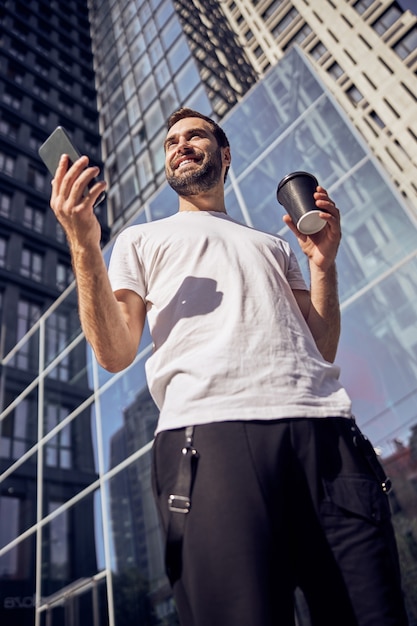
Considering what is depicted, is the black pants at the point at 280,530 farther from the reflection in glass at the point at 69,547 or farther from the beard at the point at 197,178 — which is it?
the reflection in glass at the point at 69,547

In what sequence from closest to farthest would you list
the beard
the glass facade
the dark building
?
the beard
the glass facade
the dark building

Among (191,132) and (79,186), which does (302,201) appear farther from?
(79,186)

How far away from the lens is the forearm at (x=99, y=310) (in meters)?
1.27

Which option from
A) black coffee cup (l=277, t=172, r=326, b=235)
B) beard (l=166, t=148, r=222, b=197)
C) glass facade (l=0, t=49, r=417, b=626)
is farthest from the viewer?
glass facade (l=0, t=49, r=417, b=626)

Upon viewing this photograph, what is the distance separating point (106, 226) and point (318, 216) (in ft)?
85.6

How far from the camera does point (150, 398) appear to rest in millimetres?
8625

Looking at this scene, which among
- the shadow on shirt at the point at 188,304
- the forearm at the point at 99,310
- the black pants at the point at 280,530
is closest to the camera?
the black pants at the point at 280,530

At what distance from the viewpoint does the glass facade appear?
5.77 m

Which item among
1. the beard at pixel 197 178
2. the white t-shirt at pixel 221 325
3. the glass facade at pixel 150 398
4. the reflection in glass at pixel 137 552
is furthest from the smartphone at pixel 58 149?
the reflection in glass at pixel 137 552

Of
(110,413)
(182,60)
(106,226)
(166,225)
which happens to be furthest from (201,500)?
(106,226)

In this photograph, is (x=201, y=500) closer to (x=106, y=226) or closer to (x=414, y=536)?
(x=414, y=536)

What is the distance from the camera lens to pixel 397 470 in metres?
5.58

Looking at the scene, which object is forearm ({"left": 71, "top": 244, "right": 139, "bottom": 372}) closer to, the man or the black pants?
the man

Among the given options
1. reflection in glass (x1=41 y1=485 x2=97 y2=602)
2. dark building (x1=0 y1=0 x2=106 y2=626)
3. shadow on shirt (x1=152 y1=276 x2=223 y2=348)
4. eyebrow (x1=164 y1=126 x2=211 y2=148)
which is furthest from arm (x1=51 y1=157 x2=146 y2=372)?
dark building (x1=0 y1=0 x2=106 y2=626)
